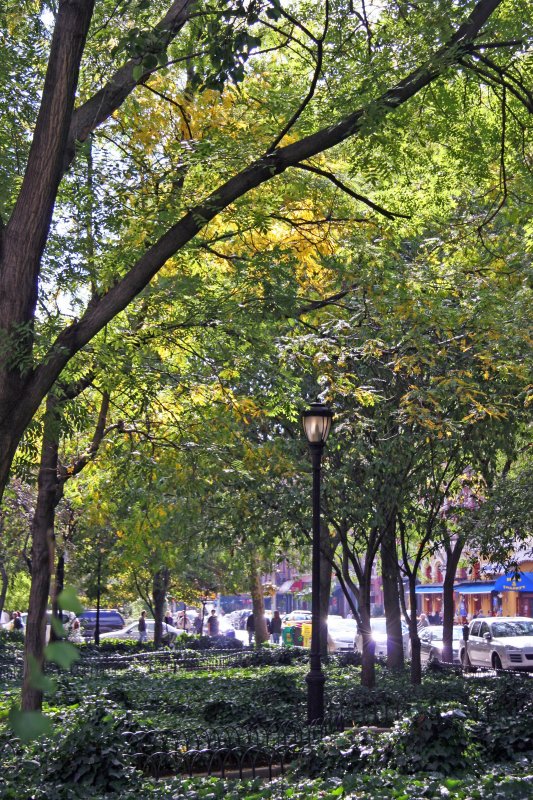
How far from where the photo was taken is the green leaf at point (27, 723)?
44.0 inches

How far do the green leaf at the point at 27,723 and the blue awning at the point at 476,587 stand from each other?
5162cm

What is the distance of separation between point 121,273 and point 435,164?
3.58 m

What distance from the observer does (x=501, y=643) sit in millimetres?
26344

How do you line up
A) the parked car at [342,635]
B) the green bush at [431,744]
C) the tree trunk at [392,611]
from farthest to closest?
the parked car at [342,635] → the tree trunk at [392,611] → the green bush at [431,744]

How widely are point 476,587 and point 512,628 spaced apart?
2682cm

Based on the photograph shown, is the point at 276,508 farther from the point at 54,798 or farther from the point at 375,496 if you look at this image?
the point at 54,798

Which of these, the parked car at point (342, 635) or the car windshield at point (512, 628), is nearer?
the car windshield at point (512, 628)

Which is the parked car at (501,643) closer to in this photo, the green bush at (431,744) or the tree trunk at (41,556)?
the tree trunk at (41,556)

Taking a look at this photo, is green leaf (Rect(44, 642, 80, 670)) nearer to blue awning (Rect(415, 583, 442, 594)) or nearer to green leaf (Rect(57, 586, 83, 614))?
green leaf (Rect(57, 586, 83, 614))

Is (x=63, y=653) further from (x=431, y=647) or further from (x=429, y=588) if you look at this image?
(x=429, y=588)

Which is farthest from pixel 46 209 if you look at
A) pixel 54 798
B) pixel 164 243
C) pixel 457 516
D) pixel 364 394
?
pixel 457 516

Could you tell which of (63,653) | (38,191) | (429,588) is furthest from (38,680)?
(429,588)

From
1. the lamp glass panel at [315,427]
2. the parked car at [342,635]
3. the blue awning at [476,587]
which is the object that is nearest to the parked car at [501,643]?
the parked car at [342,635]

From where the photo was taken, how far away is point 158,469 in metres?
13.5
